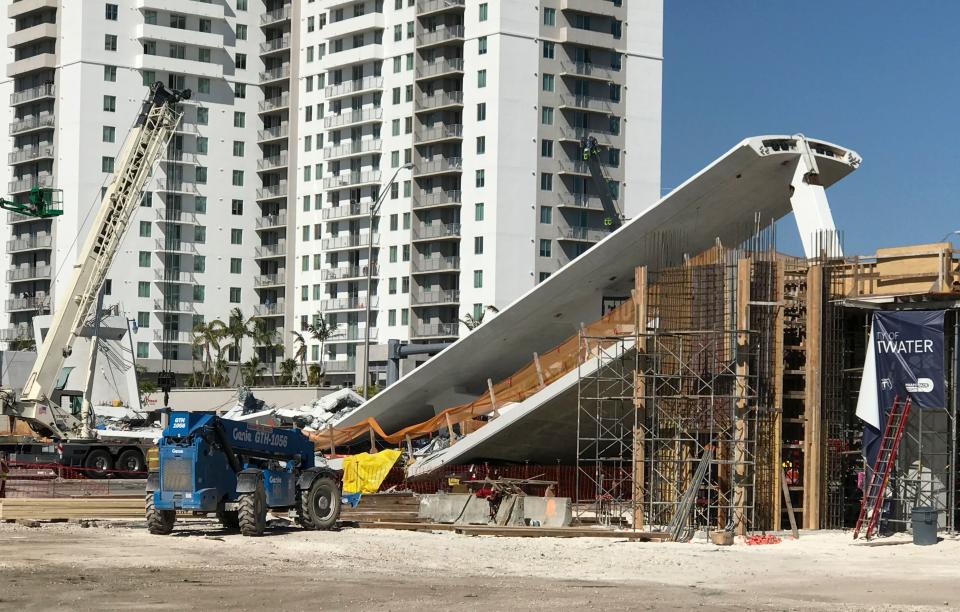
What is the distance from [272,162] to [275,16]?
12473 millimetres

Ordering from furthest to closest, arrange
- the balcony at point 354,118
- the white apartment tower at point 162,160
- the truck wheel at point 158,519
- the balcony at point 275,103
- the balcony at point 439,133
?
the balcony at point 275,103, the white apartment tower at point 162,160, the balcony at point 354,118, the balcony at point 439,133, the truck wheel at point 158,519

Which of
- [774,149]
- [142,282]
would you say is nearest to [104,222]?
[774,149]

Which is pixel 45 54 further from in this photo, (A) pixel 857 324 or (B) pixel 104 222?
(A) pixel 857 324

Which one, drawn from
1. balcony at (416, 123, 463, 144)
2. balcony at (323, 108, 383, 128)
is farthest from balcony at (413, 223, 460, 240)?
balcony at (323, 108, 383, 128)

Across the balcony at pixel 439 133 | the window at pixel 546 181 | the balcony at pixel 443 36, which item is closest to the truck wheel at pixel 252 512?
the window at pixel 546 181

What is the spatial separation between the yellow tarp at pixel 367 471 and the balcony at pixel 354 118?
71079 millimetres

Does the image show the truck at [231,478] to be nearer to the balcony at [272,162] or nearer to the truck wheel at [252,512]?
the truck wheel at [252,512]

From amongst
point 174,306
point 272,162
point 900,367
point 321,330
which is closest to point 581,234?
point 321,330

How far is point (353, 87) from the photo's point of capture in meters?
116

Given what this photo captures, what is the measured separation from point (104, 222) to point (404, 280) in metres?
60.0

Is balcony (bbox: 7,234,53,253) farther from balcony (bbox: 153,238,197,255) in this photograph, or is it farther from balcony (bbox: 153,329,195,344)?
balcony (bbox: 153,329,195,344)

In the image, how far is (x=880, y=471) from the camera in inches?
1326

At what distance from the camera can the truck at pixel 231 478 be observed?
3017 cm

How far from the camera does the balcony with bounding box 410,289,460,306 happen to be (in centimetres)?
11025
